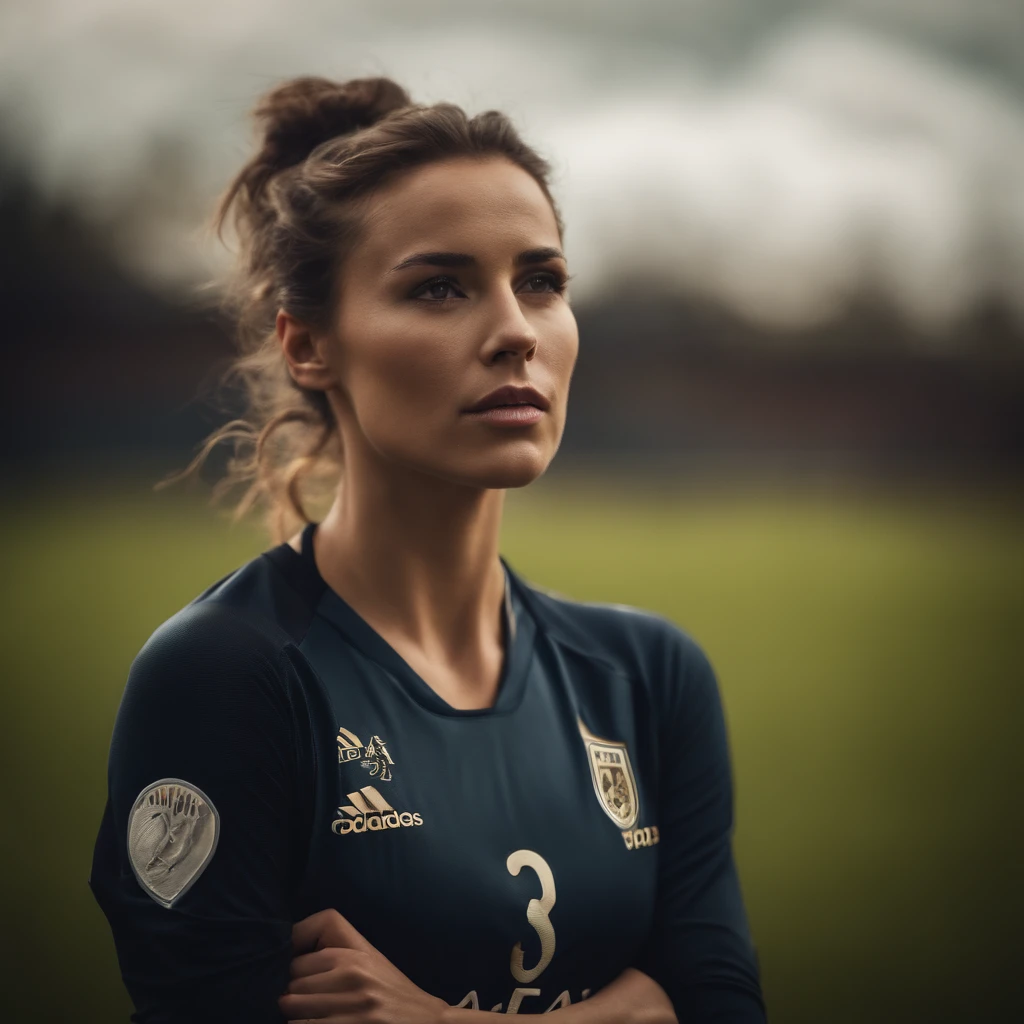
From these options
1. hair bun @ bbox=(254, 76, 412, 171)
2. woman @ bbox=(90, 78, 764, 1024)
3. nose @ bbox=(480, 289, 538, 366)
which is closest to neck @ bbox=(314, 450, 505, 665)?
woman @ bbox=(90, 78, 764, 1024)

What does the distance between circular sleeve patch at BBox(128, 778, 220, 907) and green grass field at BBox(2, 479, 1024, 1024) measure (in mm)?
2677

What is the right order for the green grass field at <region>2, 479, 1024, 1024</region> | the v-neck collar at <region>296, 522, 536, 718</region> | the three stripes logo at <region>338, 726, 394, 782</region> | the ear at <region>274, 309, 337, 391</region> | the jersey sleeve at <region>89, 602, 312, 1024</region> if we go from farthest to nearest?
1. the green grass field at <region>2, 479, 1024, 1024</region>
2. the ear at <region>274, 309, 337, 391</region>
3. the v-neck collar at <region>296, 522, 536, 718</region>
4. the three stripes logo at <region>338, 726, 394, 782</region>
5. the jersey sleeve at <region>89, 602, 312, 1024</region>

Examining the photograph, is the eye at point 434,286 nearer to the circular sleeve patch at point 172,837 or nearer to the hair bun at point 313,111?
the hair bun at point 313,111

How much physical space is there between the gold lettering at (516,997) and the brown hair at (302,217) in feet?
2.87

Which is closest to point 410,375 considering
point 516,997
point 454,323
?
point 454,323

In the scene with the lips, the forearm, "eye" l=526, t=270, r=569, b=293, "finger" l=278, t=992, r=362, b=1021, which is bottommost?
the forearm

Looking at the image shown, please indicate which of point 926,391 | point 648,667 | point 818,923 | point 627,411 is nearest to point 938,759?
point 818,923

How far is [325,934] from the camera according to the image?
1301mm

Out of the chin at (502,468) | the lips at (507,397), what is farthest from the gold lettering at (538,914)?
the lips at (507,397)

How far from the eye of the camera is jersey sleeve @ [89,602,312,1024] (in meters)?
1.25

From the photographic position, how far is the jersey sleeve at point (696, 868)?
4.96 feet

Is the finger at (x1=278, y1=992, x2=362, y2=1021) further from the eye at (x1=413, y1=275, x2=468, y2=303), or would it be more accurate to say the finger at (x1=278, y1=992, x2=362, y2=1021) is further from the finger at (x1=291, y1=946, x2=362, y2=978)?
the eye at (x1=413, y1=275, x2=468, y2=303)

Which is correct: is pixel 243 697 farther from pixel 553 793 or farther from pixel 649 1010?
pixel 649 1010

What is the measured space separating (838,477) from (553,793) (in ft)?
73.3
